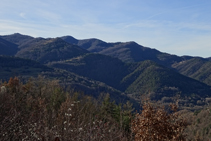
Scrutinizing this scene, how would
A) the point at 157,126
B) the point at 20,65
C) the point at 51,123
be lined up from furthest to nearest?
1. the point at 20,65
2. the point at 51,123
3. the point at 157,126

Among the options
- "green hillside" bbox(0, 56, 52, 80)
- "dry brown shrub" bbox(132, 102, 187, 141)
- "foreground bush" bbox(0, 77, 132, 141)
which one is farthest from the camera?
"green hillside" bbox(0, 56, 52, 80)

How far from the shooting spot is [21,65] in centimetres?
15162

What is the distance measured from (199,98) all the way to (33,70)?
13532 centimetres

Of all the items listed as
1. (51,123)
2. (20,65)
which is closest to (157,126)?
(51,123)

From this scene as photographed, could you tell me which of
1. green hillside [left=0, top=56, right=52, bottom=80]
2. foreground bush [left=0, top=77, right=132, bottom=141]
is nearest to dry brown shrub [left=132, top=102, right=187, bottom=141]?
foreground bush [left=0, top=77, right=132, bottom=141]

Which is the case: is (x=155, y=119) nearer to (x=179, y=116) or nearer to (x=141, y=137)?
(x=141, y=137)

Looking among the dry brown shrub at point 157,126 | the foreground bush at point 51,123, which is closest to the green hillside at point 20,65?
the foreground bush at point 51,123

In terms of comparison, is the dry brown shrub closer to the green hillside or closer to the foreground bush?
the foreground bush

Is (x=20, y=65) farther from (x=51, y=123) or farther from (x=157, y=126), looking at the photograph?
(x=157, y=126)

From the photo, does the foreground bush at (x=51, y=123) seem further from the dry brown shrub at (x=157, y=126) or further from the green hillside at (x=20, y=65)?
the green hillside at (x=20, y=65)

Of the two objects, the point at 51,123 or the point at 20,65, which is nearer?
the point at 51,123

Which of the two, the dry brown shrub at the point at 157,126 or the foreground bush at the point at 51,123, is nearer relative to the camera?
the foreground bush at the point at 51,123

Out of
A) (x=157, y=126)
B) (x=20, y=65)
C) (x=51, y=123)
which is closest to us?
(x=157, y=126)

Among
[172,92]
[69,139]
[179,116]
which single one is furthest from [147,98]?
[172,92]
